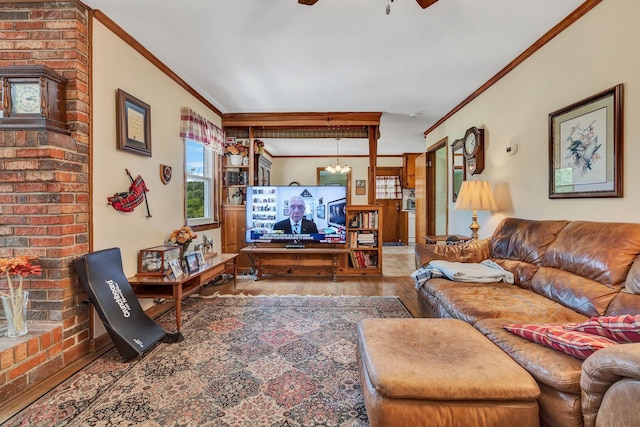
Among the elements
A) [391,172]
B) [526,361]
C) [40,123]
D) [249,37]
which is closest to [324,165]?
[391,172]

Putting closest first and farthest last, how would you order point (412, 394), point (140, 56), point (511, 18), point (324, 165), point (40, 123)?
1. point (412, 394)
2. point (40, 123)
3. point (511, 18)
4. point (140, 56)
5. point (324, 165)

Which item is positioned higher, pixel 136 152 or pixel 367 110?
pixel 367 110

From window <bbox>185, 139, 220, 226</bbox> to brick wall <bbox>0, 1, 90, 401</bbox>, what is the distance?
5.06 ft

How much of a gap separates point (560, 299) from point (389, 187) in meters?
6.27

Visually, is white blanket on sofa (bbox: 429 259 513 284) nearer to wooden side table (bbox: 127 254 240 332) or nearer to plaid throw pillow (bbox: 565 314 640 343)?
plaid throw pillow (bbox: 565 314 640 343)

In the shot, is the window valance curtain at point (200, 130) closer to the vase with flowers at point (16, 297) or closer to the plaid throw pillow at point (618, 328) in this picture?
the vase with flowers at point (16, 297)

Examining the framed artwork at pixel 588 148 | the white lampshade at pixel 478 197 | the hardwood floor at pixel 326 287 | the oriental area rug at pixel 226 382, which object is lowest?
the oriental area rug at pixel 226 382

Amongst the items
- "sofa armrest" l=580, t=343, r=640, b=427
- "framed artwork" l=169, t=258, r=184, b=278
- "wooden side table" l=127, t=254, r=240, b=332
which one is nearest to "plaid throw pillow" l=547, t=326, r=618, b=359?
"sofa armrest" l=580, t=343, r=640, b=427

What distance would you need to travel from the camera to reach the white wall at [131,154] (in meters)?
2.26

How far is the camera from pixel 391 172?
8062 mm

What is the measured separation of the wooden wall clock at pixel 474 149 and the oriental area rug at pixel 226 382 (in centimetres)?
243

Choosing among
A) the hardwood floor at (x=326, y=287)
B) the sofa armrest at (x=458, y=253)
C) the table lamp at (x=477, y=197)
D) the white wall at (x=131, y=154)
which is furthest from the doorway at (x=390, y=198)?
the white wall at (x=131, y=154)

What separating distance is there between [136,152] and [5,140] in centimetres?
80

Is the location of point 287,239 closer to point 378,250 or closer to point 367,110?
point 378,250
